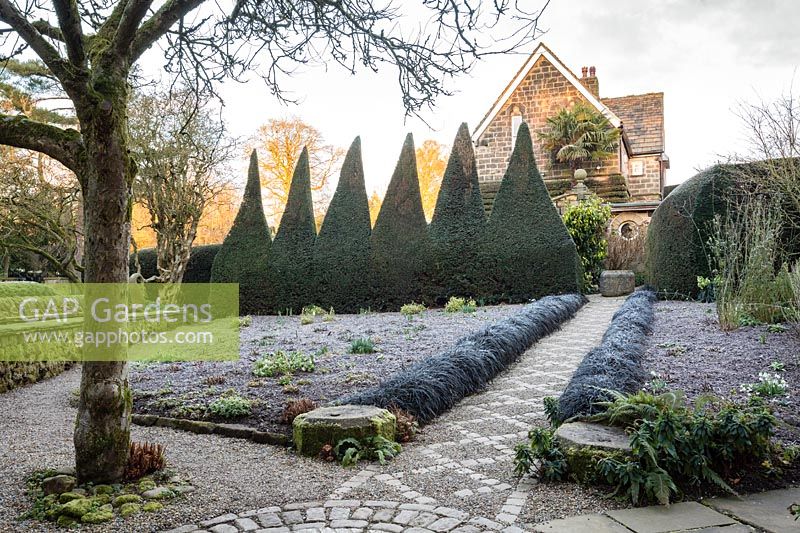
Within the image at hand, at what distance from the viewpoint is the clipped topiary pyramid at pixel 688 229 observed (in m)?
10.7

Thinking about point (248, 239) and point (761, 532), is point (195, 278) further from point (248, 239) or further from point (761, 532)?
point (761, 532)

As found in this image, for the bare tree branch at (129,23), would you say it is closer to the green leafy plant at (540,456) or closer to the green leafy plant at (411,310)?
the green leafy plant at (540,456)

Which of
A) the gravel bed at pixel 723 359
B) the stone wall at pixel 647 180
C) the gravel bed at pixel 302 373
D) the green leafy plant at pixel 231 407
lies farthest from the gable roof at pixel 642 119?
the green leafy plant at pixel 231 407

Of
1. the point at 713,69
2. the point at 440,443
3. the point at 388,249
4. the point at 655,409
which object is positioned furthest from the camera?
the point at 388,249

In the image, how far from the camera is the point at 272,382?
5914mm

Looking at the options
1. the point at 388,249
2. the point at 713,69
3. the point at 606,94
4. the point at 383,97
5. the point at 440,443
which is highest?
the point at 606,94

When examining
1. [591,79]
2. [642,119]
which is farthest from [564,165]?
[642,119]

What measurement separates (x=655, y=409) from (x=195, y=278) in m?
16.2

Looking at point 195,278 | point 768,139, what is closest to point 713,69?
point 768,139

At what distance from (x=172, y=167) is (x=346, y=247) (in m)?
4.31

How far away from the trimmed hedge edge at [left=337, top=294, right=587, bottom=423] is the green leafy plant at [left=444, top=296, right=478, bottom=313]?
10.5 feet

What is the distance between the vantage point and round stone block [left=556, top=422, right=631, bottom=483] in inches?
126

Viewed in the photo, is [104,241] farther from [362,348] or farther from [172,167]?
[172,167]

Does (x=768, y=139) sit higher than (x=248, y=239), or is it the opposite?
(x=768, y=139)
